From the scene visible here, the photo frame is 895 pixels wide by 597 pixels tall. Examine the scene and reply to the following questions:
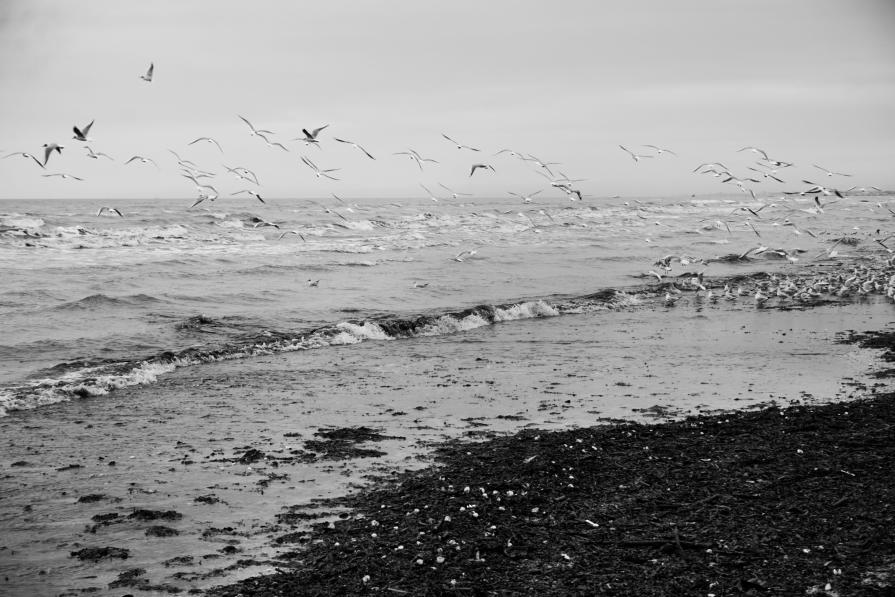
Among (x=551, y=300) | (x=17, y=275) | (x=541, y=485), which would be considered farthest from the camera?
(x=17, y=275)

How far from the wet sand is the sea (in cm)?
4

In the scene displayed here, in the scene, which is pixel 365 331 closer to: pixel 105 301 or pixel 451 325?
pixel 451 325

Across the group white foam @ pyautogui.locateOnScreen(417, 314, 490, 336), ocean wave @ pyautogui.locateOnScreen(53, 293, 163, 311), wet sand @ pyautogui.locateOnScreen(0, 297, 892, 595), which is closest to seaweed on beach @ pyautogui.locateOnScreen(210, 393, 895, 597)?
wet sand @ pyautogui.locateOnScreen(0, 297, 892, 595)

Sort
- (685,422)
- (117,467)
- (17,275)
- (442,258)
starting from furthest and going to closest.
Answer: (442,258)
(17,275)
(685,422)
(117,467)

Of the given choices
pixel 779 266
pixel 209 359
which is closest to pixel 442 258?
pixel 779 266

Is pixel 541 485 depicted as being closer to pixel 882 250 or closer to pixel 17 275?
pixel 17 275

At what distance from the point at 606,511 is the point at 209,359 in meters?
9.99

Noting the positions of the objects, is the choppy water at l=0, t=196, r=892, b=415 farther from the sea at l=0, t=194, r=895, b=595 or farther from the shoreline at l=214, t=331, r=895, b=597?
the shoreline at l=214, t=331, r=895, b=597

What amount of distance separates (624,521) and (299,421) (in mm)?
5203

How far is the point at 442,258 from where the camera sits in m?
33.8

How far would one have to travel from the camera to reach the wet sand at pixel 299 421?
20.5 feet

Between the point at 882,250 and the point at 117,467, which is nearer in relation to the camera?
the point at 117,467

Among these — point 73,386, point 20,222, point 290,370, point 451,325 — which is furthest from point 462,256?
point 20,222

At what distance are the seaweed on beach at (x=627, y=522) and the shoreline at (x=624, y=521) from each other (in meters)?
0.02
